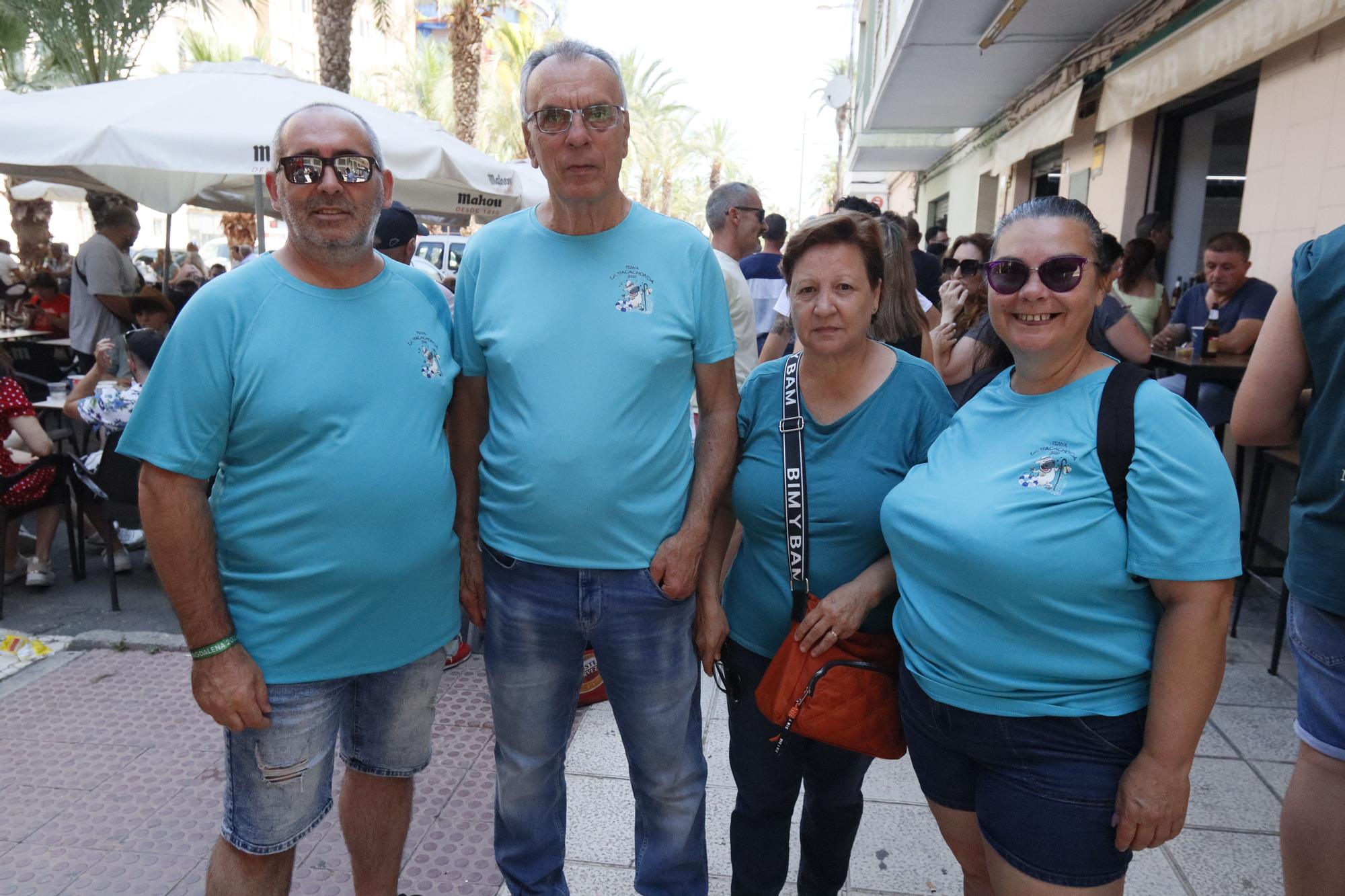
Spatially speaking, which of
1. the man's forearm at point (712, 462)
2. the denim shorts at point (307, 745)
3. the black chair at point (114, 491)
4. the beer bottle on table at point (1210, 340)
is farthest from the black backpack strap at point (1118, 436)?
the black chair at point (114, 491)

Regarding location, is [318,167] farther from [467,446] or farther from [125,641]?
[125,641]

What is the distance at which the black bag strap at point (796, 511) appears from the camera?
2018 millimetres

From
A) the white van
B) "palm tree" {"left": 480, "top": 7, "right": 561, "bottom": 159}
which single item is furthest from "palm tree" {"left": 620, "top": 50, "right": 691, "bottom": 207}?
the white van

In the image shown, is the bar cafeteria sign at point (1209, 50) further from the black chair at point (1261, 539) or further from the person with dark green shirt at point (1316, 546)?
the person with dark green shirt at point (1316, 546)

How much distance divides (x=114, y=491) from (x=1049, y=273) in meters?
4.75

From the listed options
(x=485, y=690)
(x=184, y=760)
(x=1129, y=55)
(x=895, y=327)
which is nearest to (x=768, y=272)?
(x=895, y=327)

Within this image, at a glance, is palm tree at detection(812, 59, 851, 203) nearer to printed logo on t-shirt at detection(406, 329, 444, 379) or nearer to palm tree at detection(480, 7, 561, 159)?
palm tree at detection(480, 7, 561, 159)

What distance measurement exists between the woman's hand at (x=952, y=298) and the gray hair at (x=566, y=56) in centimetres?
257

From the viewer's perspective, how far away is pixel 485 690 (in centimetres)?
391

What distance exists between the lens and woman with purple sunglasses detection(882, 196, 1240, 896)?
1.48 m

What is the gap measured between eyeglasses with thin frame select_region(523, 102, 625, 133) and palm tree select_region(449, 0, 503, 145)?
20352 mm

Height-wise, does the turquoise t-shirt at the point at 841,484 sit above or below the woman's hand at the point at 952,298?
below

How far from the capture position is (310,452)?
1861 millimetres

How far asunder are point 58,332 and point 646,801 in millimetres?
10200
